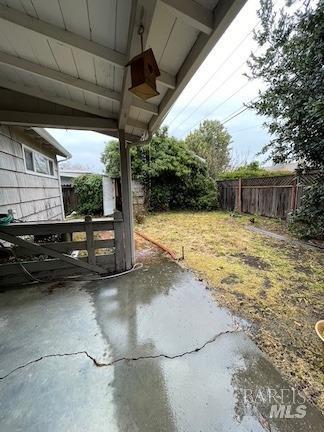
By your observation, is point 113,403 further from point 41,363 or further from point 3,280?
point 3,280

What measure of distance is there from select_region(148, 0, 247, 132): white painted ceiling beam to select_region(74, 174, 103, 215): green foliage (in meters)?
9.37

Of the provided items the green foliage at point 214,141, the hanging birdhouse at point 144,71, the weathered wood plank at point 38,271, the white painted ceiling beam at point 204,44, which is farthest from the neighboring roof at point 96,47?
the green foliage at point 214,141

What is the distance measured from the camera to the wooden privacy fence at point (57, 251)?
3.23 meters

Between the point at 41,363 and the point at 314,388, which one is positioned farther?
the point at 41,363

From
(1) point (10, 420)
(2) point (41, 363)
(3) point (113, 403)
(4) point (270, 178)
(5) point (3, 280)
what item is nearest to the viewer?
(1) point (10, 420)

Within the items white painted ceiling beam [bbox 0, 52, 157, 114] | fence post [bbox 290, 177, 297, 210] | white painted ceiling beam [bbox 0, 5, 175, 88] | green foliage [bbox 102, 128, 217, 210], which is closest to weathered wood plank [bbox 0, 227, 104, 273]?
white painted ceiling beam [bbox 0, 52, 157, 114]

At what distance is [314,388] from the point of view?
1652mm

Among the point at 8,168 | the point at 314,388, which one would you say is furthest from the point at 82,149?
the point at 314,388

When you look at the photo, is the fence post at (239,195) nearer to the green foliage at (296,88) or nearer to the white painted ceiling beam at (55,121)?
the green foliage at (296,88)

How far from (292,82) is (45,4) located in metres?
2.52

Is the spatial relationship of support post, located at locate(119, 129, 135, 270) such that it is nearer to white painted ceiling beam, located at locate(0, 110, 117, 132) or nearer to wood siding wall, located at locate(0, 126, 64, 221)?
white painted ceiling beam, located at locate(0, 110, 117, 132)

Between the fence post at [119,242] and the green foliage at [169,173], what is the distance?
7.28 metres

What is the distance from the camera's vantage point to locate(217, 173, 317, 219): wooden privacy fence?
25.0 feet

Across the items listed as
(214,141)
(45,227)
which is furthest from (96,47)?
(214,141)
